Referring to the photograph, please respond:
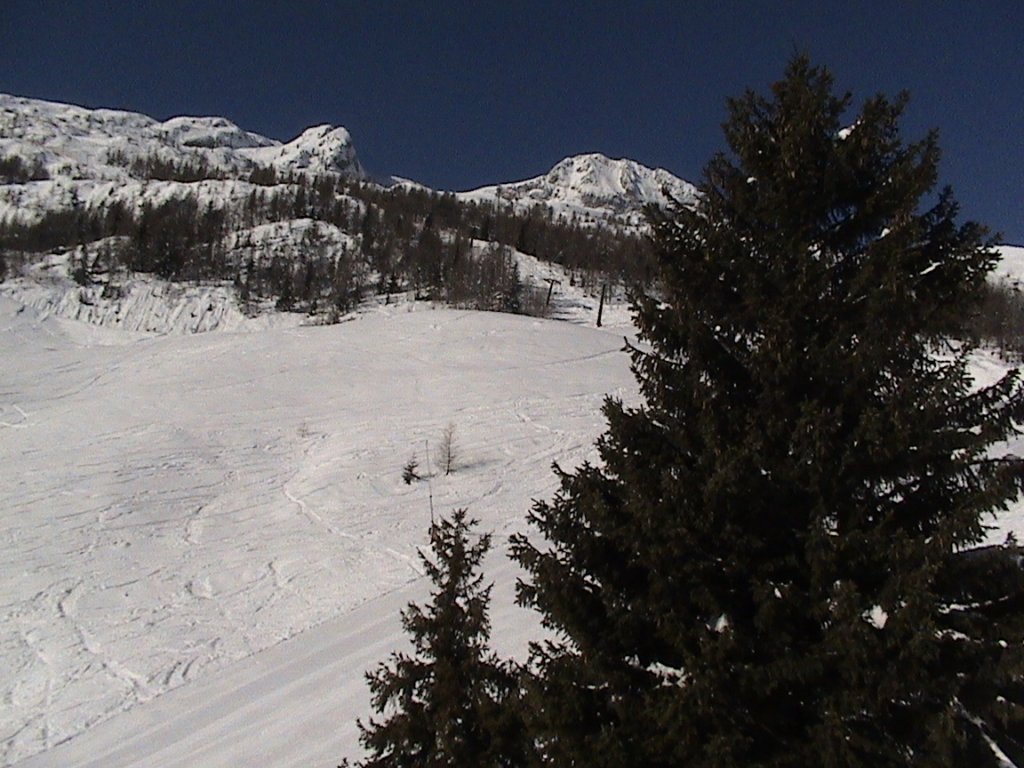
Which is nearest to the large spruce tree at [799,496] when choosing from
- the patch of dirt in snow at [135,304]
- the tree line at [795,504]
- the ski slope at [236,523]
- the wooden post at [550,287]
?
the tree line at [795,504]

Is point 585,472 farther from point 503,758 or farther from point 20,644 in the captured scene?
point 20,644

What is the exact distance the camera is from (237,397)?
27.4 m

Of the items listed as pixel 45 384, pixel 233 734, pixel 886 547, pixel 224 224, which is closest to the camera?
pixel 886 547

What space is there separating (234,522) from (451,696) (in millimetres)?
13162

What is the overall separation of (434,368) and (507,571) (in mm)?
20177

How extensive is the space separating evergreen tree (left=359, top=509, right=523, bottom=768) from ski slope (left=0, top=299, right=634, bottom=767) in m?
3.45

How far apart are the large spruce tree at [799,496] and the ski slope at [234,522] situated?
19.4ft

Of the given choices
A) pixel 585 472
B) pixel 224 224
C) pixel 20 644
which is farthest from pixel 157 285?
pixel 585 472

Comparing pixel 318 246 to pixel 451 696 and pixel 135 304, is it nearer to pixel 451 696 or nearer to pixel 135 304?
pixel 135 304

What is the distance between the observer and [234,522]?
661 inches

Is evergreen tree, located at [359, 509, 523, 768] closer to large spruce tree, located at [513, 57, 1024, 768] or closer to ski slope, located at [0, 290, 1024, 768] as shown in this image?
large spruce tree, located at [513, 57, 1024, 768]

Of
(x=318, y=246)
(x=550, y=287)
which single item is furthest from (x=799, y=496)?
(x=318, y=246)

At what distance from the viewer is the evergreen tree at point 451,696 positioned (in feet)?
18.3

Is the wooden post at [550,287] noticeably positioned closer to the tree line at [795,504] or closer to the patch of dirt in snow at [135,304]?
the patch of dirt in snow at [135,304]
